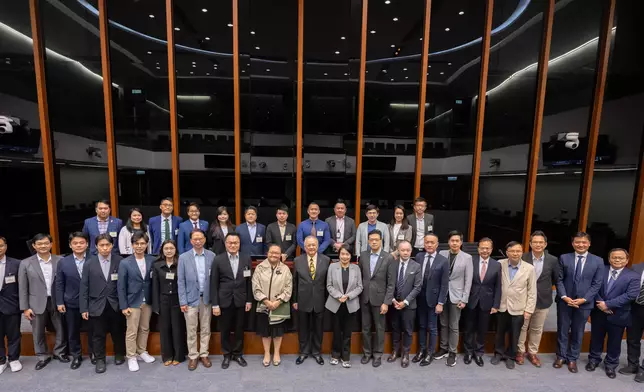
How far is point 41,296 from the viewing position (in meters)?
3.17

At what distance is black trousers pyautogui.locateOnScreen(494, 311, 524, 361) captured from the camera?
3.36m

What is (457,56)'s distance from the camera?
5098 millimetres

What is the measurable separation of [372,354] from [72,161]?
5696 millimetres

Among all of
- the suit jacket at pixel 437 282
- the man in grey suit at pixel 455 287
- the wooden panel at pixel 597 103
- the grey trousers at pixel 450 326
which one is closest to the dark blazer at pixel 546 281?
the man in grey suit at pixel 455 287

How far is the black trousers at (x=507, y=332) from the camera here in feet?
11.0

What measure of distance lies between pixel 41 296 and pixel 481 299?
4.90m

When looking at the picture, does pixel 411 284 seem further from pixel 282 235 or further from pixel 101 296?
pixel 101 296

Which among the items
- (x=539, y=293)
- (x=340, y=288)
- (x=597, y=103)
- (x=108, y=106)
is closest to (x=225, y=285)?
(x=340, y=288)

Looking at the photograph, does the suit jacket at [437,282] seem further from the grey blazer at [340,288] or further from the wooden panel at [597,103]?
the wooden panel at [597,103]

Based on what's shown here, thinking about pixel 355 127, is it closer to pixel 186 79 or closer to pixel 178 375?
pixel 186 79

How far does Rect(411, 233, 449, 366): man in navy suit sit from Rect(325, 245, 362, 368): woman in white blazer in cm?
77

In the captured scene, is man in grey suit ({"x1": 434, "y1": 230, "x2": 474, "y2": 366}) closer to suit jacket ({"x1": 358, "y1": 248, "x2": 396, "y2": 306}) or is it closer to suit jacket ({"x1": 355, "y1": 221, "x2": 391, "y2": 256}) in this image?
suit jacket ({"x1": 358, "y1": 248, "x2": 396, "y2": 306})

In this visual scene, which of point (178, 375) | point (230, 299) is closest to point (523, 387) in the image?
point (230, 299)

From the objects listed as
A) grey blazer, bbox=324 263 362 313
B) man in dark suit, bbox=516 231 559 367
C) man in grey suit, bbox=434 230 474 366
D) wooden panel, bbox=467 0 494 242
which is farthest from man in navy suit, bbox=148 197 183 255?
wooden panel, bbox=467 0 494 242
